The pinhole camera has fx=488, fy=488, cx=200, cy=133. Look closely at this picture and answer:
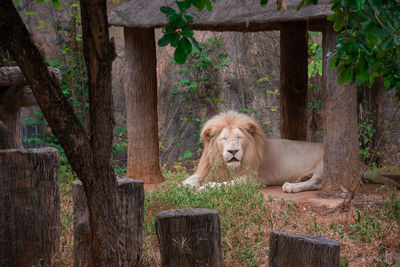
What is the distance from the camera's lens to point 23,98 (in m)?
4.83

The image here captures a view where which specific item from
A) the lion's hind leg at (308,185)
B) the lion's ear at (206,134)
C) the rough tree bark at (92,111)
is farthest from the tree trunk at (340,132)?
the rough tree bark at (92,111)

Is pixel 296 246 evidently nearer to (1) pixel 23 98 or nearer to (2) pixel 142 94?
(1) pixel 23 98

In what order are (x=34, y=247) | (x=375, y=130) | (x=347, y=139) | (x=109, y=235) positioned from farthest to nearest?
(x=375, y=130)
(x=347, y=139)
(x=34, y=247)
(x=109, y=235)

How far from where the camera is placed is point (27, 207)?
2.99 m

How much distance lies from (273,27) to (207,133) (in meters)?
2.65

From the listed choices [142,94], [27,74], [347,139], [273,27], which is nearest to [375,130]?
[273,27]

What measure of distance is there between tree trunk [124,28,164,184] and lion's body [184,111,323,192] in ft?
2.84

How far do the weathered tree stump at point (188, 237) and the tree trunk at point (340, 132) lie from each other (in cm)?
321

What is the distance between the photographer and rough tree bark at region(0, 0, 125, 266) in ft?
8.14

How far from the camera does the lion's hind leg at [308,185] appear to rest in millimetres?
6266

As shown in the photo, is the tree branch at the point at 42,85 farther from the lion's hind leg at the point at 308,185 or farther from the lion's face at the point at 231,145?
the lion's hind leg at the point at 308,185

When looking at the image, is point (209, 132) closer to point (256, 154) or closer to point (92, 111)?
point (256, 154)

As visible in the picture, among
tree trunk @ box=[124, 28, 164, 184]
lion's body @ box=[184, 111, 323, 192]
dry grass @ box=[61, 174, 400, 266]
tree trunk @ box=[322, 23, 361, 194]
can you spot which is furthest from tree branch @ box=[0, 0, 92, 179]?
tree trunk @ box=[124, 28, 164, 184]

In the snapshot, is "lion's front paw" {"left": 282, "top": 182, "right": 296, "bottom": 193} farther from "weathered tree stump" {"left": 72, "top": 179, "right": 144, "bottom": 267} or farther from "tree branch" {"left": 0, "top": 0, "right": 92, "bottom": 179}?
"tree branch" {"left": 0, "top": 0, "right": 92, "bottom": 179}
